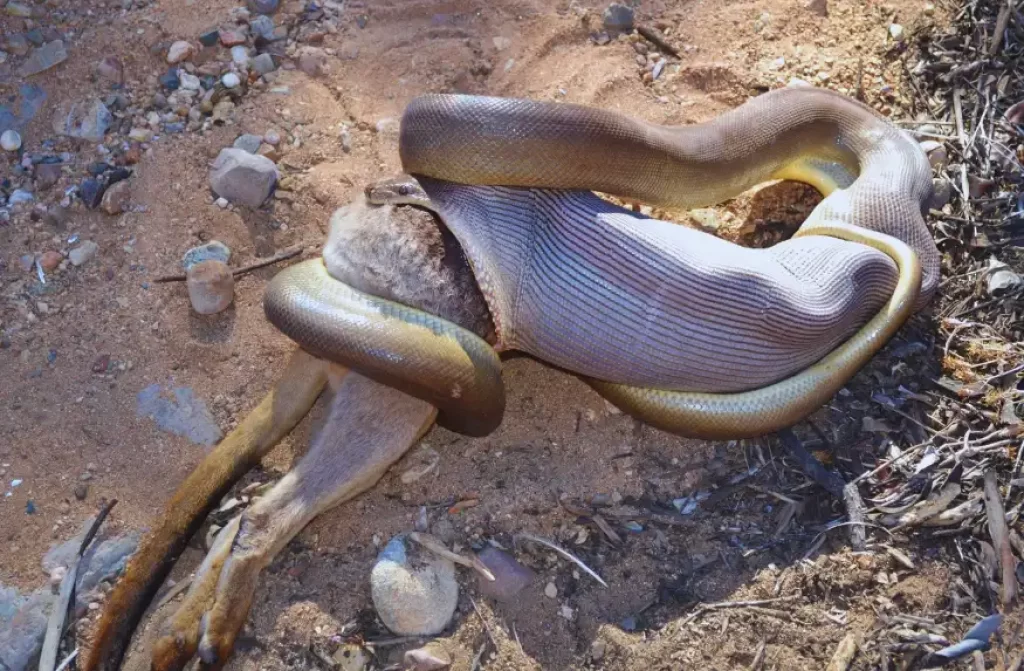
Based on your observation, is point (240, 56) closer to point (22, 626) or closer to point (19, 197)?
point (19, 197)

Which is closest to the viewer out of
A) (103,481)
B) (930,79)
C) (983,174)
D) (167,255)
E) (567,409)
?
(103,481)

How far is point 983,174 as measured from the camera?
4586 mm

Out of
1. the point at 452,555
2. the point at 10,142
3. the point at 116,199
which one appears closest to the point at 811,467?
the point at 452,555

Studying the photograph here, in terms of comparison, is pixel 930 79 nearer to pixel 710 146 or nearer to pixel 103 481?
pixel 710 146

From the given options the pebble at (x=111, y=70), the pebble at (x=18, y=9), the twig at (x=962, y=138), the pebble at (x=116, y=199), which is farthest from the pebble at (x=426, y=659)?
the pebble at (x=18, y=9)

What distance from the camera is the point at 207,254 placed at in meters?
4.25

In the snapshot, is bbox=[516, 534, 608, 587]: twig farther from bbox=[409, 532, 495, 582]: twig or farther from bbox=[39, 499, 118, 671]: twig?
bbox=[39, 499, 118, 671]: twig

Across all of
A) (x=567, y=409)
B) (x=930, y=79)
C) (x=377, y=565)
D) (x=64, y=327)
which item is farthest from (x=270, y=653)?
(x=930, y=79)

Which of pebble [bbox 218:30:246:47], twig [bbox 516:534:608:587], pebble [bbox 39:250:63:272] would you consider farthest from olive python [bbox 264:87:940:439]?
pebble [bbox 218:30:246:47]

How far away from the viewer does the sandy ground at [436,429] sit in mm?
3373

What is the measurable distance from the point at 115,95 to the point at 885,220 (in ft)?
12.9

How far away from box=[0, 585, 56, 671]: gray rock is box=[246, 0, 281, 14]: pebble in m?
3.32

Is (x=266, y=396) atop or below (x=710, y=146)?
below

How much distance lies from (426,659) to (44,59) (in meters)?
3.76
